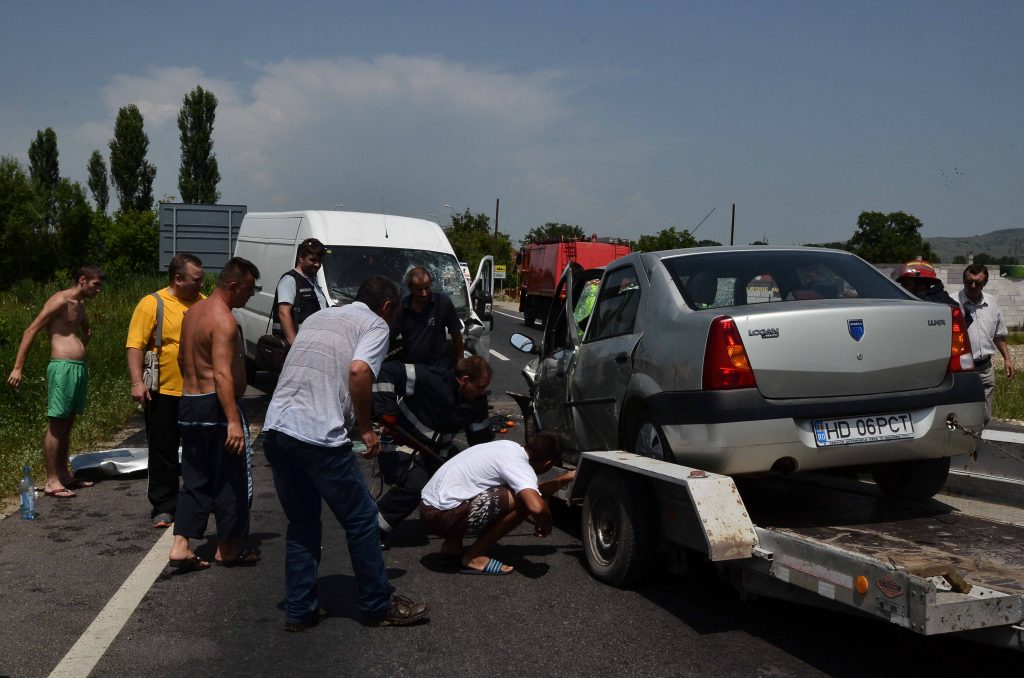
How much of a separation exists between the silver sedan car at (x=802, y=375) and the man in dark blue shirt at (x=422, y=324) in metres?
3.45

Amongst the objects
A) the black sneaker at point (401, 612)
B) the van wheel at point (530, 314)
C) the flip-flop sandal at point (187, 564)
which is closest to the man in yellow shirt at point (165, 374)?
the flip-flop sandal at point (187, 564)

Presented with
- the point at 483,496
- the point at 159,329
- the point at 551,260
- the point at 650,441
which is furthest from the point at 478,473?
the point at 551,260

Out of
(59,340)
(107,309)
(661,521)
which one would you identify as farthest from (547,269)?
(661,521)

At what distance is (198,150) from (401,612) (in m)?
67.5

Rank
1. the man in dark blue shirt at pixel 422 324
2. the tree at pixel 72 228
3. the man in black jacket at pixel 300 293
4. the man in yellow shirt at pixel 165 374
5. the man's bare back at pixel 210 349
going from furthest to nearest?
the tree at pixel 72 228 → the man in black jacket at pixel 300 293 → the man in dark blue shirt at pixel 422 324 → the man in yellow shirt at pixel 165 374 → the man's bare back at pixel 210 349

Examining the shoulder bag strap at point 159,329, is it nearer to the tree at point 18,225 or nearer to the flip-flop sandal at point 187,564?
the flip-flop sandal at point 187,564

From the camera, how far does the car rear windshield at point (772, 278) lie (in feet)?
18.1

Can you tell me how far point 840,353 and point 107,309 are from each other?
19.2 metres

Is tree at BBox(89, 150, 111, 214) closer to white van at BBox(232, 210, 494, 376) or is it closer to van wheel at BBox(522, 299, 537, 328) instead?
van wheel at BBox(522, 299, 537, 328)

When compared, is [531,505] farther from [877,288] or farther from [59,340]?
[59,340]

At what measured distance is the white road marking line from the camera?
4.40 meters

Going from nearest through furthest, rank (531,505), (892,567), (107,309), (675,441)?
1. (892,567)
2. (675,441)
3. (531,505)
4. (107,309)

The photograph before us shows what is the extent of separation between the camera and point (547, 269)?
35.3 metres

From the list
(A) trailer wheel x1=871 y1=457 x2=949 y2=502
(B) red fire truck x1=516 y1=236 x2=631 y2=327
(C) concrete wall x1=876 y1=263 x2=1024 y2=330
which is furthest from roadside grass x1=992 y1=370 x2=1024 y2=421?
(C) concrete wall x1=876 y1=263 x2=1024 y2=330
